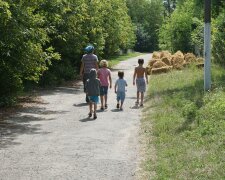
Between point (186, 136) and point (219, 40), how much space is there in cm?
1578

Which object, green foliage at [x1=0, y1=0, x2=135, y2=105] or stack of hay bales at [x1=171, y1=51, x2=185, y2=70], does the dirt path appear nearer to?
green foliage at [x1=0, y1=0, x2=135, y2=105]

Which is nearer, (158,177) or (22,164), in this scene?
(158,177)

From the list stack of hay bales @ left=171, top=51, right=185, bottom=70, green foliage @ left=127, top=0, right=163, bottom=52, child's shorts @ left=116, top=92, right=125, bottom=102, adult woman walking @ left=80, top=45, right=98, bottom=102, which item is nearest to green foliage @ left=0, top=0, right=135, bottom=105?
adult woman walking @ left=80, top=45, right=98, bottom=102

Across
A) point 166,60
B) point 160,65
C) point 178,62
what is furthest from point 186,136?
point 166,60

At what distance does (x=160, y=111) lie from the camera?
1330 cm

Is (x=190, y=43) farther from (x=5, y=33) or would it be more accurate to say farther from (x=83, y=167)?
(x=83, y=167)

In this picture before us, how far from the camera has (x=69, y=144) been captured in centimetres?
970

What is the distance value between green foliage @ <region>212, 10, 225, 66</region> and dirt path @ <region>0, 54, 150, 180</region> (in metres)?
10.2

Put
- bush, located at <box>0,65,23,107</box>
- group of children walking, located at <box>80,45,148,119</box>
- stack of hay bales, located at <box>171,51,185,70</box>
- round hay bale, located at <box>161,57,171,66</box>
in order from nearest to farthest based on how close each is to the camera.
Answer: group of children walking, located at <box>80,45,148,119</box>
bush, located at <box>0,65,23,107</box>
stack of hay bales, located at <box>171,51,185,70</box>
round hay bale, located at <box>161,57,171,66</box>

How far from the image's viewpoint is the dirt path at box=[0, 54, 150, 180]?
25.2ft

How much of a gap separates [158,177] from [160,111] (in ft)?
20.5

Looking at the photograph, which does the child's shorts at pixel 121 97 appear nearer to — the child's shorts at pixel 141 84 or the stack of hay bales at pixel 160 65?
the child's shorts at pixel 141 84

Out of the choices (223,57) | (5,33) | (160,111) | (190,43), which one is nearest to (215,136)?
(160,111)

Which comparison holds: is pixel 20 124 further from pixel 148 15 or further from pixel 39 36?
pixel 148 15
